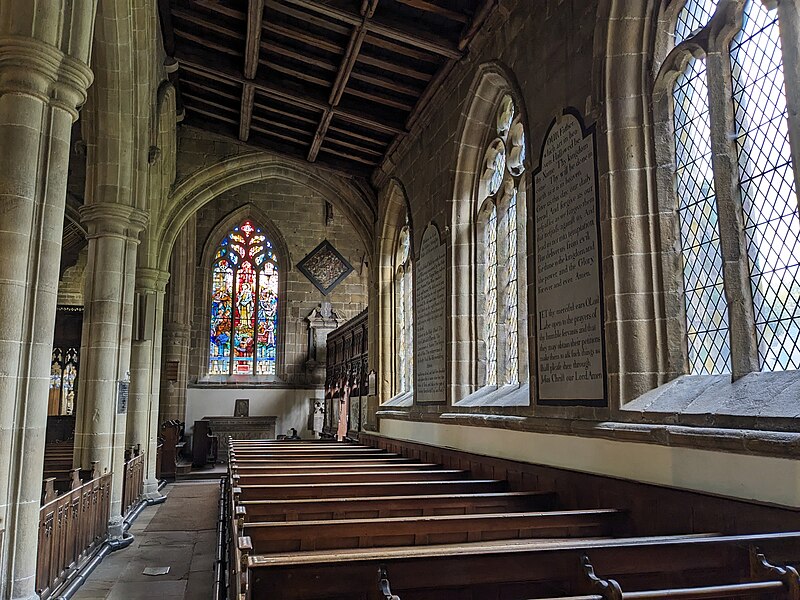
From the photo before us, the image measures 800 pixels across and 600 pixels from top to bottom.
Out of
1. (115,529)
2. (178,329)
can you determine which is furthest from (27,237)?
(178,329)

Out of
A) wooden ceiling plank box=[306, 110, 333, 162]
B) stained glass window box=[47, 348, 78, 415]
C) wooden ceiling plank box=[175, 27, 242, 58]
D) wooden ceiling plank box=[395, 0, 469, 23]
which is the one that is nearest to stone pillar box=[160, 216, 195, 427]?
stained glass window box=[47, 348, 78, 415]

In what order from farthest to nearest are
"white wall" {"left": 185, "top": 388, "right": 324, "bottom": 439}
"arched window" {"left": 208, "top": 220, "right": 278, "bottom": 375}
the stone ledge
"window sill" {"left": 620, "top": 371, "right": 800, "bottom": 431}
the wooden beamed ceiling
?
"arched window" {"left": 208, "top": 220, "right": 278, "bottom": 375}
"white wall" {"left": 185, "top": 388, "right": 324, "bottom": 439}
the wooden beamed ceiling
"window sill" {"left": 620, "top": 371, "right": 800, "bottom": 431}
the stone ledge

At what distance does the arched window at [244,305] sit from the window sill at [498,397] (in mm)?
10224

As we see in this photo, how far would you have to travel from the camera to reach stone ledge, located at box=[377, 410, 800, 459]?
9.51 ft

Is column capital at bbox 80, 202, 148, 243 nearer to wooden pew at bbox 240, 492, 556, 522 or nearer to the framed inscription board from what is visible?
the framed inscription board

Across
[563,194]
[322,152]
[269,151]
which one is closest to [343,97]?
[322,152]

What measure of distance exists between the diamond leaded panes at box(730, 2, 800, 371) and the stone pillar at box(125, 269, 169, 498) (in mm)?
8351

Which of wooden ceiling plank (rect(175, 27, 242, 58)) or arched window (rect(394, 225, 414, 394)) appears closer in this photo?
wooden ceiling plank (rect(175, 27, 242, 58))

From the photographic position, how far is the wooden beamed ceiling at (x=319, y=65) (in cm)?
698

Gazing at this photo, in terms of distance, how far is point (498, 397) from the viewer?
6289mm

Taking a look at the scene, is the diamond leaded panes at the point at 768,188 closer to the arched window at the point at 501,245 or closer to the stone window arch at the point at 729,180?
the stone window arch at the point at 729,180

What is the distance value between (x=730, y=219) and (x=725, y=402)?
102 cm

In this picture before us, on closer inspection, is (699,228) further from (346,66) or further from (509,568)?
(346,66)

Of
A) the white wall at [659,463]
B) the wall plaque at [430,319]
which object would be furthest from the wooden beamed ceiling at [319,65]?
the white wall at [659,463]
